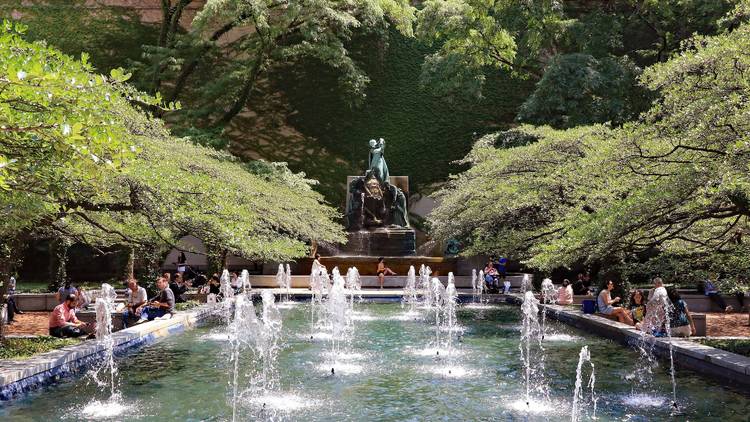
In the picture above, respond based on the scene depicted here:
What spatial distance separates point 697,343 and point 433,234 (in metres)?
10.5

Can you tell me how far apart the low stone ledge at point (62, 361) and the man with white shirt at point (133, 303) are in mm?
677

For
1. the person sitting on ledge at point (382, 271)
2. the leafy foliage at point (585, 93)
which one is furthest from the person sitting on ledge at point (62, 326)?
the leafy foliage at point (585, 93)

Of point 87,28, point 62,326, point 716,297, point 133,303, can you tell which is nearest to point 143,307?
point 133,303

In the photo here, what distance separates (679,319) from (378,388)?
4899mm

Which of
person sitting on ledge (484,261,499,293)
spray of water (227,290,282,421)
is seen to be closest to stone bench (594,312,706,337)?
spray of water (227,290,282,421)

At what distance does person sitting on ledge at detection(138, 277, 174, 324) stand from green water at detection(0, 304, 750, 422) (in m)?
1.19

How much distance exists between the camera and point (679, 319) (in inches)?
397

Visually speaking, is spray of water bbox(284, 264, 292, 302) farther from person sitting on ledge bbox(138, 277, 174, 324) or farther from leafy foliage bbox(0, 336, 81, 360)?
leafy foliage bbox(0, 336, 81, 360)

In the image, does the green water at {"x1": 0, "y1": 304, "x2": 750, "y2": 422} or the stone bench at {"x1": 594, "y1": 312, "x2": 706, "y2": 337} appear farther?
the stone bench at {"x1": 594, "y1": 312, "x2": 706, "y2": 337}

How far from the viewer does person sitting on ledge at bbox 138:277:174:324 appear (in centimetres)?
1220

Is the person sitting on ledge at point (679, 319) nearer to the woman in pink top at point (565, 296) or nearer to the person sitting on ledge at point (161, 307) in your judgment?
the woman in pink top at point (565, 296)

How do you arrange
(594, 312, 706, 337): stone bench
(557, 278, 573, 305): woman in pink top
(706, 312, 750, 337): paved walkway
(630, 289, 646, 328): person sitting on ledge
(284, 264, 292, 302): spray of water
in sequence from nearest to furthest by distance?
(594, 312, 706, 337): stone bench, (706, 312, 750, 337): paved walkway, (630, 289, 646, 328): person sitting on ledge, (557, 278, 573, 305): woman in pink top, (284, 264, 292, 302): spray of water

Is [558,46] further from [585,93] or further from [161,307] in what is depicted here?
[161,307]

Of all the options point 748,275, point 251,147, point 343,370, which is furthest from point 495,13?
point 343,370
